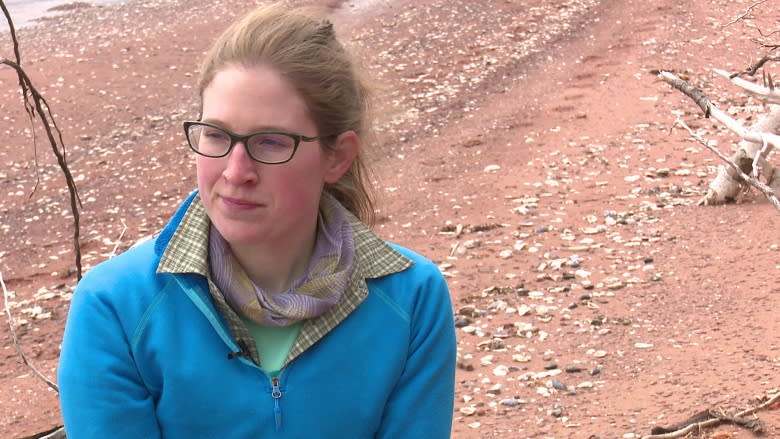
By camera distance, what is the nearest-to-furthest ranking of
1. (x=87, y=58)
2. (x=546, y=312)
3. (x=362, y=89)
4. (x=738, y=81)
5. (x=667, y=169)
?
(x=362, y=89) → (x=738, y=81) → (x=546, y=312) → (x=667, y=169) → (x=87, y=58)

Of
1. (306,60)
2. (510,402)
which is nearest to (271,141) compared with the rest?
(306,60)

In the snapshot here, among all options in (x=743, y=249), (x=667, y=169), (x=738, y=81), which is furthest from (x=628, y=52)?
(x=738, y=81)

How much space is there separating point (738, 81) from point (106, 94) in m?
6.41

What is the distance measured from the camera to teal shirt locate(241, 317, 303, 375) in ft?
6.61

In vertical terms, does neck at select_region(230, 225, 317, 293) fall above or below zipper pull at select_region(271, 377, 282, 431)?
above

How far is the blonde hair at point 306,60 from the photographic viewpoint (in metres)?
2.03

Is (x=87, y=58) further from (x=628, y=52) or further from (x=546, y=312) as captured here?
(x=546, y=312)

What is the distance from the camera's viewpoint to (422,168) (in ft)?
24.4

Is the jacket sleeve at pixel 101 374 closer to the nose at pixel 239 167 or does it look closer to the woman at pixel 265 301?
the woman at pixel 265 301

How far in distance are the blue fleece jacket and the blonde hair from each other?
35cm

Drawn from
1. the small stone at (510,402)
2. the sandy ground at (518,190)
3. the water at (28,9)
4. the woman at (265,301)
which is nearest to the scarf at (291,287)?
the woman at (265,301)

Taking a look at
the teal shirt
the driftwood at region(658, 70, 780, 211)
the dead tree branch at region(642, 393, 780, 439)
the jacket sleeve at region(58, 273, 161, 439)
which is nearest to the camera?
the jacket sleeve at region(58, 273, 161, 439)

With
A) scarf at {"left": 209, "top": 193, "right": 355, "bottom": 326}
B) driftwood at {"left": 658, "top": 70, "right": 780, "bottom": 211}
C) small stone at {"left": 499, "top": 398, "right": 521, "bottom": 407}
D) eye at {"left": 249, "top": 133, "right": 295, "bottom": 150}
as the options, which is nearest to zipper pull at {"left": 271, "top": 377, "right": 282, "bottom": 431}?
scarf at {"left": 209, "top": 193, "right": 355, "bottom": 326}

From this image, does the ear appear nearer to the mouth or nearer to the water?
the mouth
